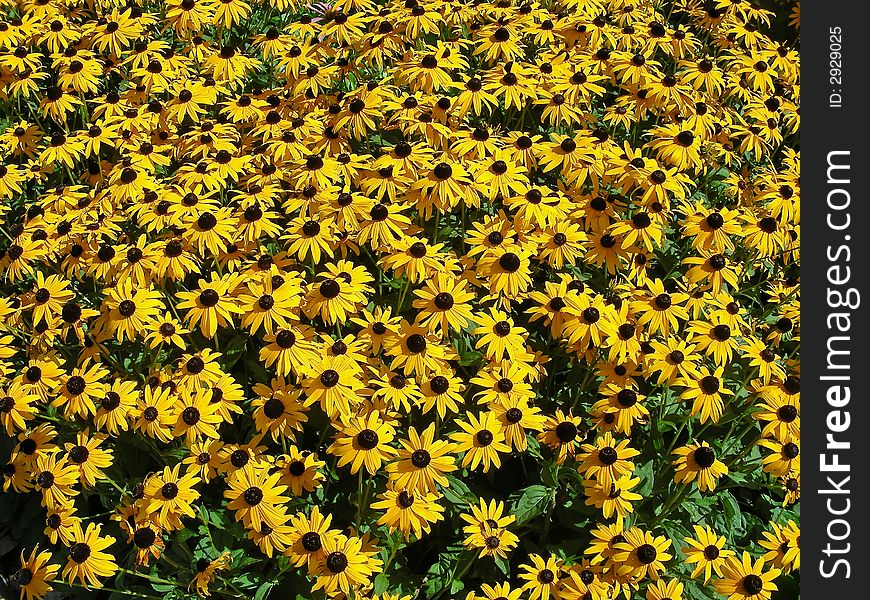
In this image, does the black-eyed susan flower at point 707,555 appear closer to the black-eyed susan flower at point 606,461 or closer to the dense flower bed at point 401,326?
the dense flower bed at point 401,326

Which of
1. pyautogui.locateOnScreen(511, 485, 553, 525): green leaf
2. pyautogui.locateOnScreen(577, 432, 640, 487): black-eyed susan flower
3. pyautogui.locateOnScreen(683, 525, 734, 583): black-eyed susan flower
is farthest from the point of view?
pyautogui.locateOnScreen(511, 485, 553, 525): green leaf

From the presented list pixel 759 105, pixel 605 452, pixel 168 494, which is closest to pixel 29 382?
pixel 168 494

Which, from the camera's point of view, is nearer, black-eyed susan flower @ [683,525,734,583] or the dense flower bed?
black-eyed susan flower @ [683,525,734,583]

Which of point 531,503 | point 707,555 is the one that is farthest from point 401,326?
point 707,555

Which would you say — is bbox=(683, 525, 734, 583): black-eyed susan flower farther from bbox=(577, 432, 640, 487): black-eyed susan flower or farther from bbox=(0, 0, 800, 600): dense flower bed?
bbox=(577, 432, 640, 487): black-eyed susan flower

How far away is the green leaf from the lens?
3.27m

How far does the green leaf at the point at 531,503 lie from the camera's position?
3.27 meters

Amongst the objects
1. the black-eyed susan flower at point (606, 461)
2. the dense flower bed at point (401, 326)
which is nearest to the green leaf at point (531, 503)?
the dense flower bed at point (401, 326)

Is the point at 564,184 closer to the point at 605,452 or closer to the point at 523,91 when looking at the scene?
the point at 523,91

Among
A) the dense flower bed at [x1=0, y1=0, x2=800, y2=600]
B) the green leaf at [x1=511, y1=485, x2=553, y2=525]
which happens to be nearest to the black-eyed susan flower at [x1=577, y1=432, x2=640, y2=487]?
the dense flower bed at [x1=0, y1=0, x2=800, y2=600]

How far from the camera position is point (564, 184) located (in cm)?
430

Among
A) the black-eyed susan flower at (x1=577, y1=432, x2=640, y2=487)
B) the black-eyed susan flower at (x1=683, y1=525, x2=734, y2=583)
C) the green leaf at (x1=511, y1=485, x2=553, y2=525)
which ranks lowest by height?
the green leaf at (x1=511, y1=485, x2=553, y2=525)

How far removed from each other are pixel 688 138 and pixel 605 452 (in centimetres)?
195

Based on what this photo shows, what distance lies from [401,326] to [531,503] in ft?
2.92
